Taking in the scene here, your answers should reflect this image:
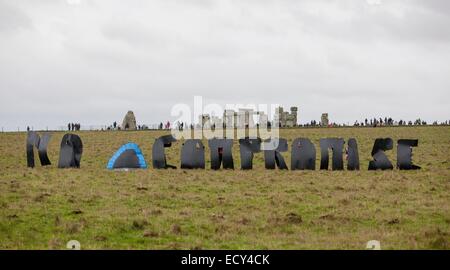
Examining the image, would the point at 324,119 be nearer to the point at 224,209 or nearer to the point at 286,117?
the point at 286,117

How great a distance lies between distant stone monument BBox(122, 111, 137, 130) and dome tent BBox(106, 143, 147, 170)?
8545cm

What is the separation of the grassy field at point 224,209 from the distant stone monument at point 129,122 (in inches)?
3470

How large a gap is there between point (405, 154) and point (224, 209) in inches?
755

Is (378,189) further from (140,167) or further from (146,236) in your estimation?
(140,167)

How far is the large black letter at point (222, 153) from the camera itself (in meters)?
36.5

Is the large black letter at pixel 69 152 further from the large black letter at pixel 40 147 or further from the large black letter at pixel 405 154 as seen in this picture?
the large black letter at pixel 405 154

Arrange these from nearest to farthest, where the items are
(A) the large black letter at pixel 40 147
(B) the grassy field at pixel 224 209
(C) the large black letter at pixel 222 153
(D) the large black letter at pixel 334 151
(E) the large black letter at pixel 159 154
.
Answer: (B) the grassy field at pixel 224 209
(D) the large black letter at pixel 334 151
(C) the large black letter at pixel 222 153
(E) the large black letter at pixel 159 154
(A) the large black letter at pixel 40 147

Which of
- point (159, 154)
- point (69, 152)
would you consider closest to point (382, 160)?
point (159, 154)

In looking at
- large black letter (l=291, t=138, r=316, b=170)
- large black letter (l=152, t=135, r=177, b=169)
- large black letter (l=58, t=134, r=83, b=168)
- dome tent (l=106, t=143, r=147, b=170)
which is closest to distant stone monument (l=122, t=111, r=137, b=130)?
large black letter (l=58, t=134, r=83, b=168)

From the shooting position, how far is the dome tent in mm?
37344

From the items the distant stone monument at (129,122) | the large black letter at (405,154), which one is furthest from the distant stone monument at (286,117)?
the large black letter at (405,154)

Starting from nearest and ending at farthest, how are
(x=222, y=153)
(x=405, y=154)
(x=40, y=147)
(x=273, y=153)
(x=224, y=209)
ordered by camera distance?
(x=224, y=209), (x=405, y=154), (x=222, y=153), (x=273, y=153), (x=40, y=147)

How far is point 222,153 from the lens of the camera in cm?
3700

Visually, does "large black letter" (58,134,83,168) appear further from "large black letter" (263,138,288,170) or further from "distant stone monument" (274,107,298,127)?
Result: "distant stone monument" (274,107,298,127)
